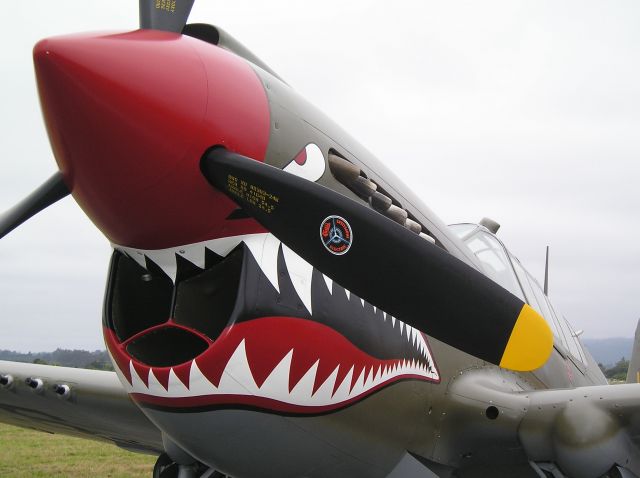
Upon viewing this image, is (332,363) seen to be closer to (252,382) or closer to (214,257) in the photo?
(252,382)

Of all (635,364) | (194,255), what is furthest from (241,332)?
(635,364)

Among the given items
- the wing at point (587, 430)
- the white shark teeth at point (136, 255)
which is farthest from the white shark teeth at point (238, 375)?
the wing at point (587, 430)

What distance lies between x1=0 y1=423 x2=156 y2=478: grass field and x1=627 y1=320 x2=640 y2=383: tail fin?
6498 mm

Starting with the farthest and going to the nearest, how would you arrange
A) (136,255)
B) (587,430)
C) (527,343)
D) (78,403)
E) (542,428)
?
1. (78,403)
2. (542,428)
3. (587,430)
4. (136,255)
5. (527,343)

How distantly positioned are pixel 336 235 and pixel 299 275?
0.55m

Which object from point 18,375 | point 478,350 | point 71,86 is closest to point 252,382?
point 478,350

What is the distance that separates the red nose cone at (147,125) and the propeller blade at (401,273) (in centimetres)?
28

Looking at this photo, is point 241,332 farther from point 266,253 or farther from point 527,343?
point 527,343

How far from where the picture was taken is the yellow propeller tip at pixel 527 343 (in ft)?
7.34

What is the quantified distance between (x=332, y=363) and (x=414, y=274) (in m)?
0.77

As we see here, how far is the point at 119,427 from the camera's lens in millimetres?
5164

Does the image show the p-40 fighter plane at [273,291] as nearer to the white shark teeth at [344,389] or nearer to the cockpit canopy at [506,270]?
the white shark teeth at [344,389]

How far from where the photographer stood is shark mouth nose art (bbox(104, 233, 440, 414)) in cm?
262

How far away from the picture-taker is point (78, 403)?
5059 mm
